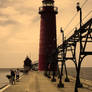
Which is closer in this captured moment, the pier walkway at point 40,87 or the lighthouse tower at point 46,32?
the pier walkway at point 40,87

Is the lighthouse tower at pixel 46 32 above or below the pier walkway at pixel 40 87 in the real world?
above

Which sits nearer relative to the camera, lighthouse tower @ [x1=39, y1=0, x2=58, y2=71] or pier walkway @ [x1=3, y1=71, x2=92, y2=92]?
pier walkway @ [x1=3, y1=71, x2=92, y2=92]

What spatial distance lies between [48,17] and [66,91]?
34331 mm

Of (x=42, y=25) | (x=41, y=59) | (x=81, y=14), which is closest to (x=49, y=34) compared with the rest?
(x=42, y=25)

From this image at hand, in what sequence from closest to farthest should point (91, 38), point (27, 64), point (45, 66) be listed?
point (91, 38) → point (45, 66) → point (27, 64)

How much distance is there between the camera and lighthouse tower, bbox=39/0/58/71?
48812mm

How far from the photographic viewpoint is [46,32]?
1941 inches

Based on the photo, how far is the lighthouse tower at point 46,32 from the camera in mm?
48812

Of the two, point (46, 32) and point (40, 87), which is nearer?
point (40, 87)

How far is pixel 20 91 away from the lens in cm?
1833

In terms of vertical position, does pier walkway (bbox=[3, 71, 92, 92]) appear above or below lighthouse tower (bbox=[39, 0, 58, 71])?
below

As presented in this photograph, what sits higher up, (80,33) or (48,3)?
(48,3)

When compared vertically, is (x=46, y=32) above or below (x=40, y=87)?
above

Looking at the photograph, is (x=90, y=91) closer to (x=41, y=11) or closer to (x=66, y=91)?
(x=66, y=91)
